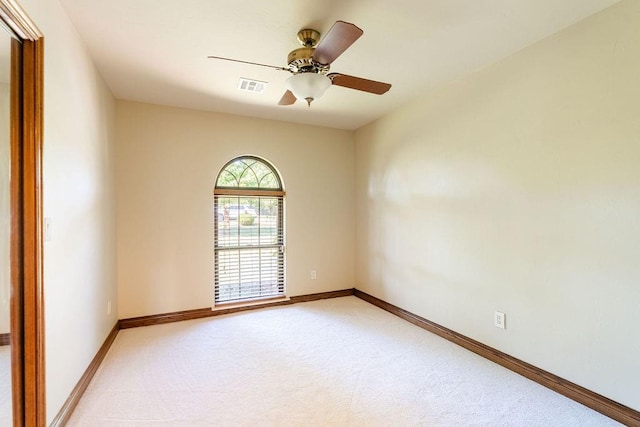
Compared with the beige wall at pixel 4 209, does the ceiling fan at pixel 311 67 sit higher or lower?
higher

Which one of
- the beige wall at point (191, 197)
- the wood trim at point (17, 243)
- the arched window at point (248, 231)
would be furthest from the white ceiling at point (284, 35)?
the arched window at point (248, 231)

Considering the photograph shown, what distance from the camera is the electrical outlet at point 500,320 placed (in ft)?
7.97

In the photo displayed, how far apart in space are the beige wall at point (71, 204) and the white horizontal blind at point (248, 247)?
1.26 meters

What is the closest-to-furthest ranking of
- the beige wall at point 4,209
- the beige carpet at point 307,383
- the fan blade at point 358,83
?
the beige wall at point 4,209 < the beige carpet at point 307,383 < the fan blade at point 358,83

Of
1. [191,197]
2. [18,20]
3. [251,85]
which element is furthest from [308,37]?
[191,197]

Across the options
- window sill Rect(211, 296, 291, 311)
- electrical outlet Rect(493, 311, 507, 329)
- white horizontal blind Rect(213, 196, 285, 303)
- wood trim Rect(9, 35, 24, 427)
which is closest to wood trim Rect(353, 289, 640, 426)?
electrical outlet Rect(493, 311, 507, 329)

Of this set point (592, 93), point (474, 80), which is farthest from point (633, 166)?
point (474, 80)

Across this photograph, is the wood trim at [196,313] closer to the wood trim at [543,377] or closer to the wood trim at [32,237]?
the wood trim at [543,377]

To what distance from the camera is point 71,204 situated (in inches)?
76.2

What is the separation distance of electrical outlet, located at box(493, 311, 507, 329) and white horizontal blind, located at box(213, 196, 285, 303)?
2.53 meters

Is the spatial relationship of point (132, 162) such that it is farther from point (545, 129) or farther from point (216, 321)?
point (545, 129)

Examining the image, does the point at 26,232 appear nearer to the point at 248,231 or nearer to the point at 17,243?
the point at 17,243

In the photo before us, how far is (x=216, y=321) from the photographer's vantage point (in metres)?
3.44

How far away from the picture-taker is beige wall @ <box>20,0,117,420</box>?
5.31 ft
